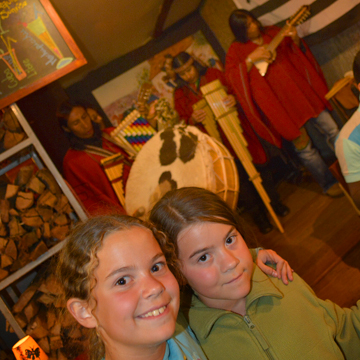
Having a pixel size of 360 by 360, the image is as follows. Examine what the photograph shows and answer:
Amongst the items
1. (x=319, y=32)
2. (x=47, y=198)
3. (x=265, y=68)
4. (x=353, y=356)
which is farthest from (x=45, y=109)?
(x=353, y=356)

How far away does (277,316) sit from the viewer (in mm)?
1282

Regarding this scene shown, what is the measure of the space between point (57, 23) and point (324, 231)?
2.81m

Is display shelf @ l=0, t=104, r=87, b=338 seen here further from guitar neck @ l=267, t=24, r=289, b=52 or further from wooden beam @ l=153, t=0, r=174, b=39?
guitar neck @ l=267, t=24, r=289, b=52

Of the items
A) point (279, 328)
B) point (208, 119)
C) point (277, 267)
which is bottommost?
point (279, 328)

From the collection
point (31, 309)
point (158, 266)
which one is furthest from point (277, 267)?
point (31, 309)

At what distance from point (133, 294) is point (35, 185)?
186 centimetres

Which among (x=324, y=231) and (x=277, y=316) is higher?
(x=277, y=316)

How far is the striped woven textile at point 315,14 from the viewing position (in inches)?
110

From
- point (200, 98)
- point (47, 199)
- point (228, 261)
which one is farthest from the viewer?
point (200, 98)

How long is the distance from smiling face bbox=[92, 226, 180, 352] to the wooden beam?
2545 mm

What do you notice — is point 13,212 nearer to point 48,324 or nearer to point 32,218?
point 32,218

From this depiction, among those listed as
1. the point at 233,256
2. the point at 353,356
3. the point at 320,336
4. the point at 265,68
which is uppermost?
the point at 265,68

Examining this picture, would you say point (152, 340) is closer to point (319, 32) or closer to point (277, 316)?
point (277, 316)

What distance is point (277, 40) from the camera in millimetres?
2877
